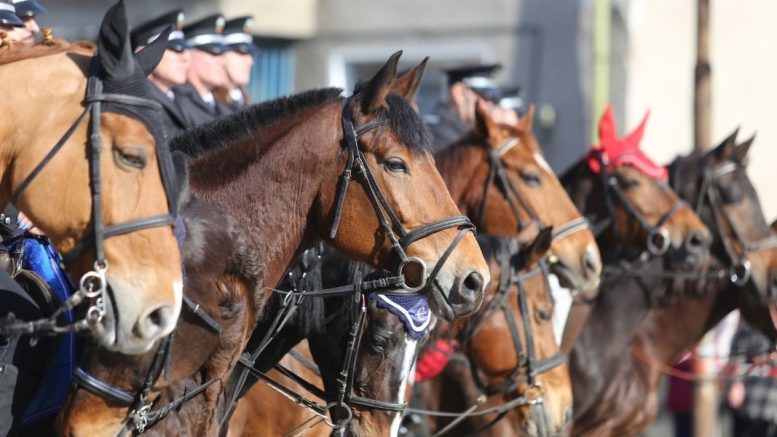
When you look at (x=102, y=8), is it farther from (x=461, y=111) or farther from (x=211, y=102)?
(x=211, y=102)

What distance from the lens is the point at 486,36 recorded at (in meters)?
13.6

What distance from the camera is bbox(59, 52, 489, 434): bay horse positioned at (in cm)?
470

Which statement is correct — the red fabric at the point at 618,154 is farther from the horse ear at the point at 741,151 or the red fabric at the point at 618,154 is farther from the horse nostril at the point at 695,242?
the horse ear at the point at 741,151

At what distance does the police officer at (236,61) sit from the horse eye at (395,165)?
3.54 metres

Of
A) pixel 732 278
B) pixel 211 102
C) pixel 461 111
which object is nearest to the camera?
pixel 211 102

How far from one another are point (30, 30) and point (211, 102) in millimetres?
2205

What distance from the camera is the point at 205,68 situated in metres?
8.16

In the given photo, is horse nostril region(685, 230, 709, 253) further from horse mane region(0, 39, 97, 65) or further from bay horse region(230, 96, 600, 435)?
horse mane region(0, 39, 97, 65)

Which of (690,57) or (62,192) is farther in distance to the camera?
(690,57)

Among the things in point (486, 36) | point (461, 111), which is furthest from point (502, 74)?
point (461, 111)

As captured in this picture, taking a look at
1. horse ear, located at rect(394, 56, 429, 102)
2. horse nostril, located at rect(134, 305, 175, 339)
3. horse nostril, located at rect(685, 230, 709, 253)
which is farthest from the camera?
horse nostril, located at rect(685, 230, 709, 253)

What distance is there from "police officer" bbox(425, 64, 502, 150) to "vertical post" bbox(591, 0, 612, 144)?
2.37 m

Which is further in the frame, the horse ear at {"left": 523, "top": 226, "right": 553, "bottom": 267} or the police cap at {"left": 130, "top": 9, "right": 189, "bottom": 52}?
the police cap at {"left": 130, "top": 9, "right": 189, "bottom": 52}

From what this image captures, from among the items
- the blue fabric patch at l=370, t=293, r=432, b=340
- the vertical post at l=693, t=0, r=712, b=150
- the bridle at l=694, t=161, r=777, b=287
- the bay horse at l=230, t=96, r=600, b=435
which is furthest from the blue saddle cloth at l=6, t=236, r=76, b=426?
the vertical post at l=693, t=0, r=712, b=150
